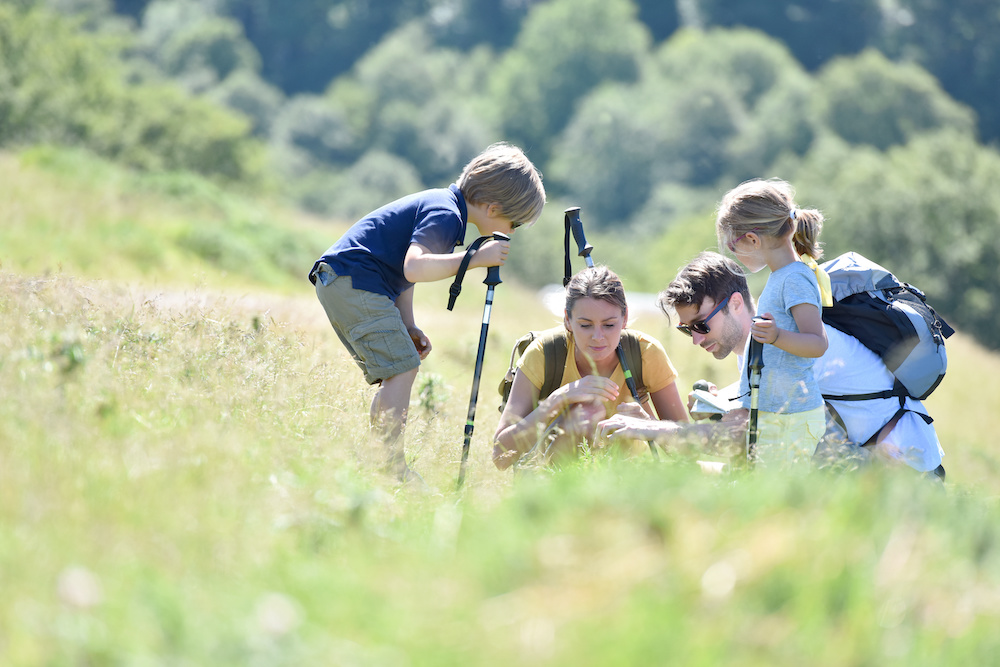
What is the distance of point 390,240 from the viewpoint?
5.31 meters

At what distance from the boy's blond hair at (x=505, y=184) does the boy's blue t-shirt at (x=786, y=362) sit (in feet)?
5.08

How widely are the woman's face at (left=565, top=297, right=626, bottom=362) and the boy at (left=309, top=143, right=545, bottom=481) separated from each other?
515mm

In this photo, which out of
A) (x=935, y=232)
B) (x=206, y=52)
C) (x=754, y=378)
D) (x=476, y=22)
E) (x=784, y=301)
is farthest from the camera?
(x=476, y=22)

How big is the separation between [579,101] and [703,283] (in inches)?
3802

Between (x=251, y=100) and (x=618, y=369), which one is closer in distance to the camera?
(x=618, y=369)

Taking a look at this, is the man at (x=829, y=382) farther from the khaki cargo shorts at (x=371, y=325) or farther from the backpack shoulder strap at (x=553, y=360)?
the khaki cargo shorts at (x=371, y=325)

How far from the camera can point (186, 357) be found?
4766 millimetres

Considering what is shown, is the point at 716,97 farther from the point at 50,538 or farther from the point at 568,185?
the point at 50,538

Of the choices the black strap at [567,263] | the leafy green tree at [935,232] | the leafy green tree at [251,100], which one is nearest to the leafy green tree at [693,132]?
the leafy green tree at [251,100]

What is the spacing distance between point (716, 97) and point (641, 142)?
7311mm

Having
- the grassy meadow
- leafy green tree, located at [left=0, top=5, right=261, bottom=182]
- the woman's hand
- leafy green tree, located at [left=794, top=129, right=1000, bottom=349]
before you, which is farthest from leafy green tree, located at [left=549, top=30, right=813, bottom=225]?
the grassy meadow

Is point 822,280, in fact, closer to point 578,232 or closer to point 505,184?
point 578,232

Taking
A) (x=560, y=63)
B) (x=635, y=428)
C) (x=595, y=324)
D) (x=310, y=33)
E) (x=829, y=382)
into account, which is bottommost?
(x=829, y=382)

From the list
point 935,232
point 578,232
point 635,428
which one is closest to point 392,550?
point 635,428
